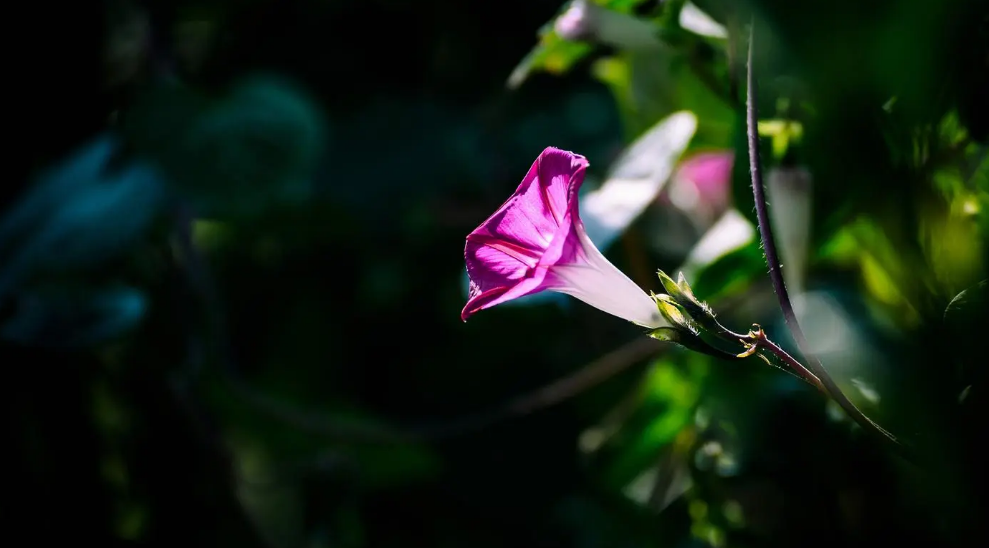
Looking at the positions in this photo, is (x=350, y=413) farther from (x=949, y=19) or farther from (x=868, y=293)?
(x=949, y=19)

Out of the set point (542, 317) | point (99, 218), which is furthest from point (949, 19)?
point (542, 317)

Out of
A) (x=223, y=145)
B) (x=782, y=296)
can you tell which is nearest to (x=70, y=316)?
(x=223, y=145)

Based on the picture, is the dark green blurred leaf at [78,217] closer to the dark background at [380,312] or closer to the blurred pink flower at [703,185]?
the dark background at [380,312]

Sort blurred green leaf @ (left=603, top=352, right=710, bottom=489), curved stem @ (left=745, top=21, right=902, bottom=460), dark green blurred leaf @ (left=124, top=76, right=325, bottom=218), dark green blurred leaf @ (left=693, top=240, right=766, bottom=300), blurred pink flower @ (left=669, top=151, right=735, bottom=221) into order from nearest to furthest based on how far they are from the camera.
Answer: curved stem @ (left=745, top=21, right=902, bottom=460)
dark green blurred leaf @ (left=693, top=240, right=766, bottom=300)
blurred green leaf @ (left=603, top=352, right=710, bottom=489)
blurred pink flower @ (left=669, top=151, right=735, bottom=221)
dark green blurred leaf @ (left=124, top=76, right=325, bottom=218)

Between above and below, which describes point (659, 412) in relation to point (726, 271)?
below

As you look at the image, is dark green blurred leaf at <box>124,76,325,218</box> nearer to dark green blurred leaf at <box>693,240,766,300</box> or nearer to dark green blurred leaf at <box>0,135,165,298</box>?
dark green blurred leaf at <box>0,135,165,298</box>

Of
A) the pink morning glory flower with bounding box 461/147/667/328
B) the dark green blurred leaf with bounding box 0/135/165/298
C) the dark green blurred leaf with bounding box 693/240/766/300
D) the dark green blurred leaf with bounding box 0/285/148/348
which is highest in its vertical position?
the pink morning glory flower with bounding box 461/147/667/328

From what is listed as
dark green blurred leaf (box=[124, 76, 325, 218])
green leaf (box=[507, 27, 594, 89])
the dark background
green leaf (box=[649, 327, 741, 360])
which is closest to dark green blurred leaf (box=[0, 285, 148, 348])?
the dark background

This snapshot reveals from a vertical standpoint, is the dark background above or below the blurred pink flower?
below

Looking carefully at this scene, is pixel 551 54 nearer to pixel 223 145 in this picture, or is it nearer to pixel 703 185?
pixel 703 185
